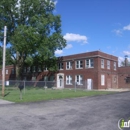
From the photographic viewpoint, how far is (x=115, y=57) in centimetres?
4334

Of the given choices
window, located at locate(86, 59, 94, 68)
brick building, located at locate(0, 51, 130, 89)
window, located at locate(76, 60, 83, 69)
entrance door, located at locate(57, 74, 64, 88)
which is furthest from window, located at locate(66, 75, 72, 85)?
window, located at locate(86, 59, 94, 68)

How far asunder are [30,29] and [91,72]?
1335 cm

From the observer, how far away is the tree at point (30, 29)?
1352 inches

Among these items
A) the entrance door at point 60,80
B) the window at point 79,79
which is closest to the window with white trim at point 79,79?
the window at point 79,79

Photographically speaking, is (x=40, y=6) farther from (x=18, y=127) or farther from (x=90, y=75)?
(x=18, y=127)

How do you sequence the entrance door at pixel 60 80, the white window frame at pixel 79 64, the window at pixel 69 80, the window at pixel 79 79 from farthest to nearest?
the entrance door at pixel 60 80
the window at pixel 69 80
the white window frame at pixel 79 64
the window at pixel 79 79

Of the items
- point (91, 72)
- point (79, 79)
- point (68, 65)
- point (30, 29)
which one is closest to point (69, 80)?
point (79, 79)

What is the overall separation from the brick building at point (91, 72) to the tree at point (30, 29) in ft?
13.4

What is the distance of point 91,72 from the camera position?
125 ft

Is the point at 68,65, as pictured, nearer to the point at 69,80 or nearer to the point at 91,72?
the point at 69,80

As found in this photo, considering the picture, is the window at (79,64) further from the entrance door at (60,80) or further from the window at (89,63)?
the entrance door at (60,80)

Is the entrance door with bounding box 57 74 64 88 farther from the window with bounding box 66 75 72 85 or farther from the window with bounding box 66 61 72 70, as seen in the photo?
the window with bounding box 66 61 72 70

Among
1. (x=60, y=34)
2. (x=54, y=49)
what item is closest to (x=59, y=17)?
(x=60, y=34)

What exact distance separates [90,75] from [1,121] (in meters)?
29.8
